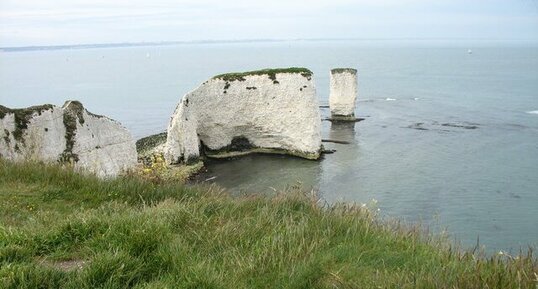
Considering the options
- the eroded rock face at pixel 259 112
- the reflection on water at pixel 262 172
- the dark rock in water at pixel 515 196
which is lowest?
the reflection on water at pixel 262 172

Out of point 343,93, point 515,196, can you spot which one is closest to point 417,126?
point 343,93

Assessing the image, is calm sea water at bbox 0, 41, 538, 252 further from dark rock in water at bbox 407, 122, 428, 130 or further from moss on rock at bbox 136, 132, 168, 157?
moss on rock at bbox 136, 132, 168, 157

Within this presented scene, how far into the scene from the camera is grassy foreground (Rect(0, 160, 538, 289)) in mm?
5117

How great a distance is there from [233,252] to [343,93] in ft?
156

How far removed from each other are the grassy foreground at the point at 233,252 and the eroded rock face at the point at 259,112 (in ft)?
92.7

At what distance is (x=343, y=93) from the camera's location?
172 ft

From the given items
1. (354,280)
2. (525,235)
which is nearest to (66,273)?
(354,280)

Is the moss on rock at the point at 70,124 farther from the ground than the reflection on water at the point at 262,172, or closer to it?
farther from the ground

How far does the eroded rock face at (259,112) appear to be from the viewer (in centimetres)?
3653

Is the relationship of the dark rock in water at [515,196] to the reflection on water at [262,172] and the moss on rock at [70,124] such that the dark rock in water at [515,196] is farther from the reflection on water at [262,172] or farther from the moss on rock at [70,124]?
the moss on rock at [70,124]

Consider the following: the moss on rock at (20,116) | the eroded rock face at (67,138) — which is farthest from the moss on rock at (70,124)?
the moss on rock at (20,116)

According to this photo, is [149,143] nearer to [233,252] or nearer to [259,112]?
[259,112]

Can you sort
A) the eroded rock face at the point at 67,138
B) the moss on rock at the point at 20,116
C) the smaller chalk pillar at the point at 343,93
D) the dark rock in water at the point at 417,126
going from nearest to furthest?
the eroded rock face at the point at 67,138 → the moss on rock at the point at 20,116 → the dark rock in water at the point at 417,126 → the smaller chalk pillar at the point at 343,93

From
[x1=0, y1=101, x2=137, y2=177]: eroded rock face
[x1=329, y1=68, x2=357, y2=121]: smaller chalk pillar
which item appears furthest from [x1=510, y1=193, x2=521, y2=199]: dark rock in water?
[x1=329, y1=68, x2=357, y2=121]: smaller chalk pillar
